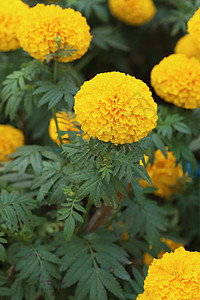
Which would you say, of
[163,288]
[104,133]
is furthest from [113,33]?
[163,288]

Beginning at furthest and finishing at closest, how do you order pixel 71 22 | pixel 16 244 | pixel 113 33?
pixel 113 33, pixel 16 244, pixel 71 22

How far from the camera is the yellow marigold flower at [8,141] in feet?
8.39

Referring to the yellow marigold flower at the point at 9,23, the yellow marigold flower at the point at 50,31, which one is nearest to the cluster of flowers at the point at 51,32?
the yellow marigold flower at the point at 50,31

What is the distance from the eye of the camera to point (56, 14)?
1847mm

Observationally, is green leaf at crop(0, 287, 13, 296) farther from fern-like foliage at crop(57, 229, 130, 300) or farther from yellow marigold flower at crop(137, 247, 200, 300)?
yellow marigold flower at crop(137, 247, 200, 300)

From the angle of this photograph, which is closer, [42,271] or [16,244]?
[42,271]

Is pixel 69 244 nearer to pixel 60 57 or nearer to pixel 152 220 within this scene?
pixel 152 220

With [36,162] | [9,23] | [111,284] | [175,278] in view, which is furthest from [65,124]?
[175,278]

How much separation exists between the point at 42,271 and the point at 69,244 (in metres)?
0.19

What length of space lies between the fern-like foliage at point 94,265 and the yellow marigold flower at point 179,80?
746mm

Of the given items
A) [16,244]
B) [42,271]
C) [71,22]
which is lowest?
[16,244]

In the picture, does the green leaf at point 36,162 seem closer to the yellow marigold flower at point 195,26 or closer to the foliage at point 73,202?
the foliage at point 73,202

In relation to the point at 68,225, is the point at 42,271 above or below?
below

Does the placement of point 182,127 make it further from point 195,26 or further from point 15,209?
point 15,209
